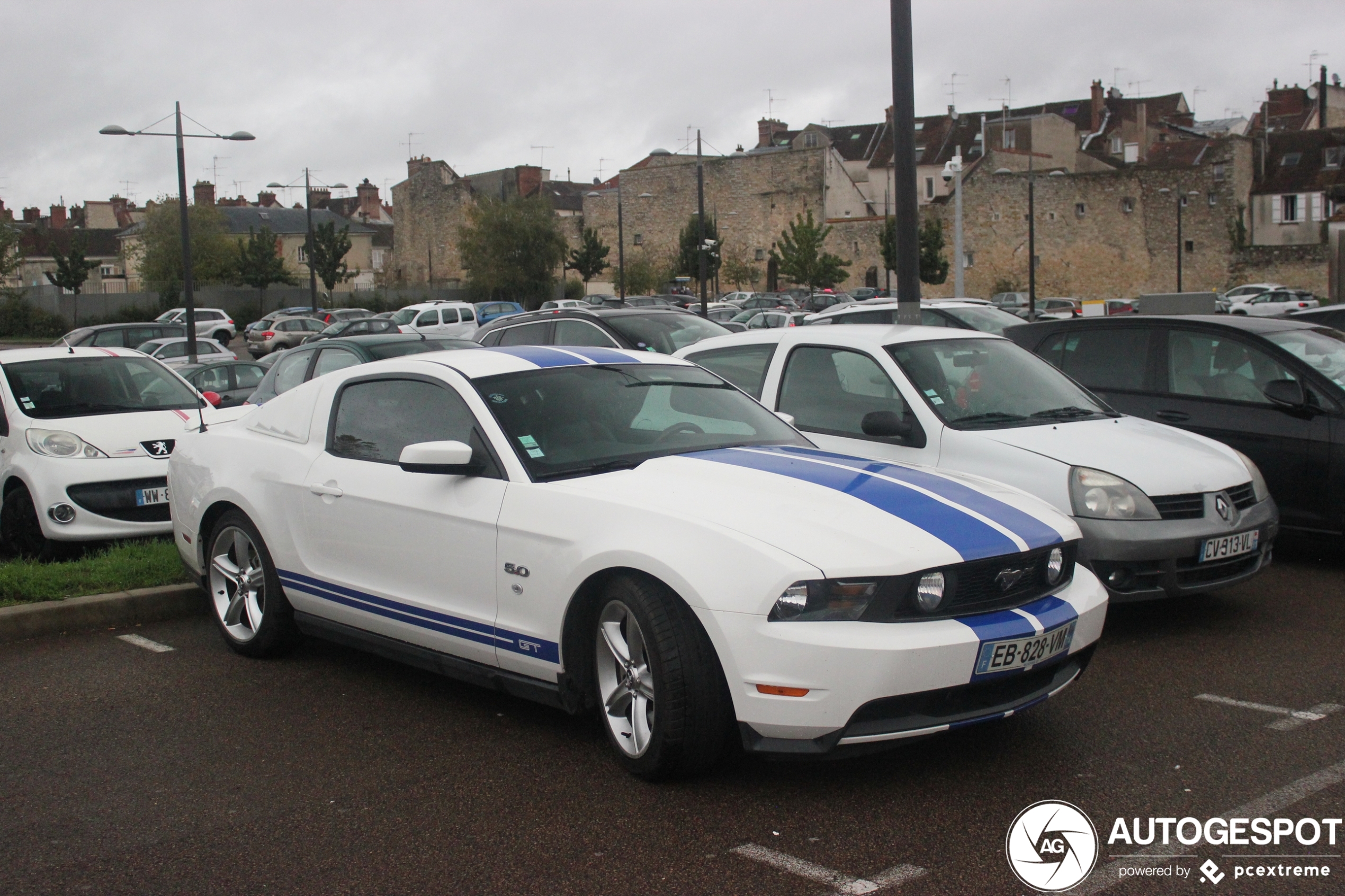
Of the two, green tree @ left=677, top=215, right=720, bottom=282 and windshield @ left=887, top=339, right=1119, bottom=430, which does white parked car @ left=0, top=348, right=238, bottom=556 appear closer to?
windshield @ left=887, top=339, right=1119, bottom=430

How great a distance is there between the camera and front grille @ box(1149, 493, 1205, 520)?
20.6 ft

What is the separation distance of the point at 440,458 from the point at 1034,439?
3.44 meters

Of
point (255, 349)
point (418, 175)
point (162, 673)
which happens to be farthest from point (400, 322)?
point (418, 175)

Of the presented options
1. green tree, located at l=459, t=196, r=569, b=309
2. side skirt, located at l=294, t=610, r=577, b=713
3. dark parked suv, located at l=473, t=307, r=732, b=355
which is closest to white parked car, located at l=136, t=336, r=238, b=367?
dark parked suv, located at l=473, t=307, r=732, b=355

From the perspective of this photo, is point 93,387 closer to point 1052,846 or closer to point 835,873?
point 835,873

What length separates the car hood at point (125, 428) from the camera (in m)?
8.64

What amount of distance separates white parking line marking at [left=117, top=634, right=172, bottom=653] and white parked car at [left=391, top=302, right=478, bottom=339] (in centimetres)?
3062

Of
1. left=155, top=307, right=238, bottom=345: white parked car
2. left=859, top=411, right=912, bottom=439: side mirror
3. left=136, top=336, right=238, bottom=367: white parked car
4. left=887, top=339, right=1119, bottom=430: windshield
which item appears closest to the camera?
left=859, top=411, right=912, bottom=439: side mirror

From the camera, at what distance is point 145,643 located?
6547 millimetres

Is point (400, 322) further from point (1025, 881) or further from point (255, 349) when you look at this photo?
point (1025, 881)

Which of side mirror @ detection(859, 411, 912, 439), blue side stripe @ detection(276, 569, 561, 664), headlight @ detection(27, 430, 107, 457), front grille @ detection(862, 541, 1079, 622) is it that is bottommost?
blue side stripe @ detection(276, 569, 561, 664)

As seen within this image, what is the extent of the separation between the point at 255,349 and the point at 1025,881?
44.4m

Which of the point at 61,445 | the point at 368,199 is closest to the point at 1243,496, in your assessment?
the point at 61,445

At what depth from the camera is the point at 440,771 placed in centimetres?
446
